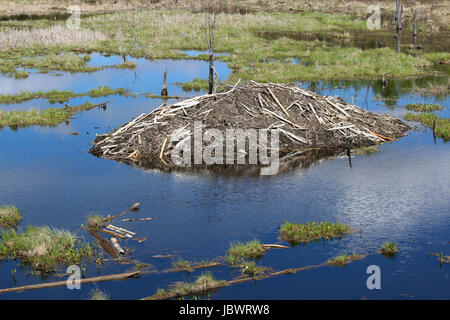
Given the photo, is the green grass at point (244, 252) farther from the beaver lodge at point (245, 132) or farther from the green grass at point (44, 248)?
the beaver lodge at point (245, 132)

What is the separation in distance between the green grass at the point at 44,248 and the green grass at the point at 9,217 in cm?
136

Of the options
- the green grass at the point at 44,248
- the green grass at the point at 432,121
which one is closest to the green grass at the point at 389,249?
→ the green grass at the point at 44,248

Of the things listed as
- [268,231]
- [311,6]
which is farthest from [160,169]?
[311,6]

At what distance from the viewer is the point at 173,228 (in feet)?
62.8

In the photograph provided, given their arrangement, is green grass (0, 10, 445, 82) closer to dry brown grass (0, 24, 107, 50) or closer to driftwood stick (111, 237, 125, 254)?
dry brown grass (0, 24, 107, 50)

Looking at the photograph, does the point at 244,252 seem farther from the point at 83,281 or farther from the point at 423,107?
the point at 423,107

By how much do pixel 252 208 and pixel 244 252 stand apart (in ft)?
12.6

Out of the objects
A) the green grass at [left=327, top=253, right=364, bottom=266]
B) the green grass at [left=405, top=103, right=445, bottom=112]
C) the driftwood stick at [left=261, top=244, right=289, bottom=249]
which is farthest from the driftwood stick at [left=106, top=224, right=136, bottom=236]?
the green grass at [left=405, top=103, right=445, bottom=112]

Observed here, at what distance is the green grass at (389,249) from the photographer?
17.3 m

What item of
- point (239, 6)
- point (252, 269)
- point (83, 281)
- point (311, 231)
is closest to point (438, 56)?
point (311, 231)

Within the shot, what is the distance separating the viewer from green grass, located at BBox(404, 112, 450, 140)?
31.5 m

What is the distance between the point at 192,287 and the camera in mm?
15156

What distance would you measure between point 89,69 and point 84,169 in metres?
27.4

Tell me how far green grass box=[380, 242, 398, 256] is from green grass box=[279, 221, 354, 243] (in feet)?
5.21
